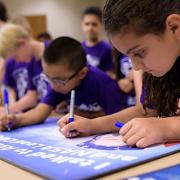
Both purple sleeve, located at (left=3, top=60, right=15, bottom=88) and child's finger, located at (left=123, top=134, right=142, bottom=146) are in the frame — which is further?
purple sleeve, located at (left=3, top=60, right=15, bottom=88)

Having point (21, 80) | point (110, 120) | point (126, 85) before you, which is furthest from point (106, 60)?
point (110, 120)

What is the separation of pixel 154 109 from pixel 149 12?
1.10ft

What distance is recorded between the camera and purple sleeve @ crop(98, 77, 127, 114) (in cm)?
137

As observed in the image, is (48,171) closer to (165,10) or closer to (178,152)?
(178,152)

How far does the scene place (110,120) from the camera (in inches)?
38.8

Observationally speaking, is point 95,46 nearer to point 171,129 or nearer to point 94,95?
point 94,95

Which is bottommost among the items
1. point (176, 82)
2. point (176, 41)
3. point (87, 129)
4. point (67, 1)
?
point (87, 129)

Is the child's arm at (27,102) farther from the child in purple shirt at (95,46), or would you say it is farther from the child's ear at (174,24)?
the child's ear at (174,24)

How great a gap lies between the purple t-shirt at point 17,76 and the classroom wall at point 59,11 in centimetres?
435

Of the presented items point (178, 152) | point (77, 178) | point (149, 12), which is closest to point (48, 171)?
point (77, 178)

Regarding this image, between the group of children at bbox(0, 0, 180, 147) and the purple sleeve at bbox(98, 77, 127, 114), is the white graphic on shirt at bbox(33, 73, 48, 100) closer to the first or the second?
the group of children at bbox(0, 0, 180, 147)

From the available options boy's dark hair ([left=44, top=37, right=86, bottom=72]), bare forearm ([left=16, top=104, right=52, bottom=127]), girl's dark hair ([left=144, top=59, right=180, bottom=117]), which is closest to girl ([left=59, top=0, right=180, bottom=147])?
girl's dark hair ([left=144, top=59, right=180, bottom=117])

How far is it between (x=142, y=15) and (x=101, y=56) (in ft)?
4.61

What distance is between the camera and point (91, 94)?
4.47ft
